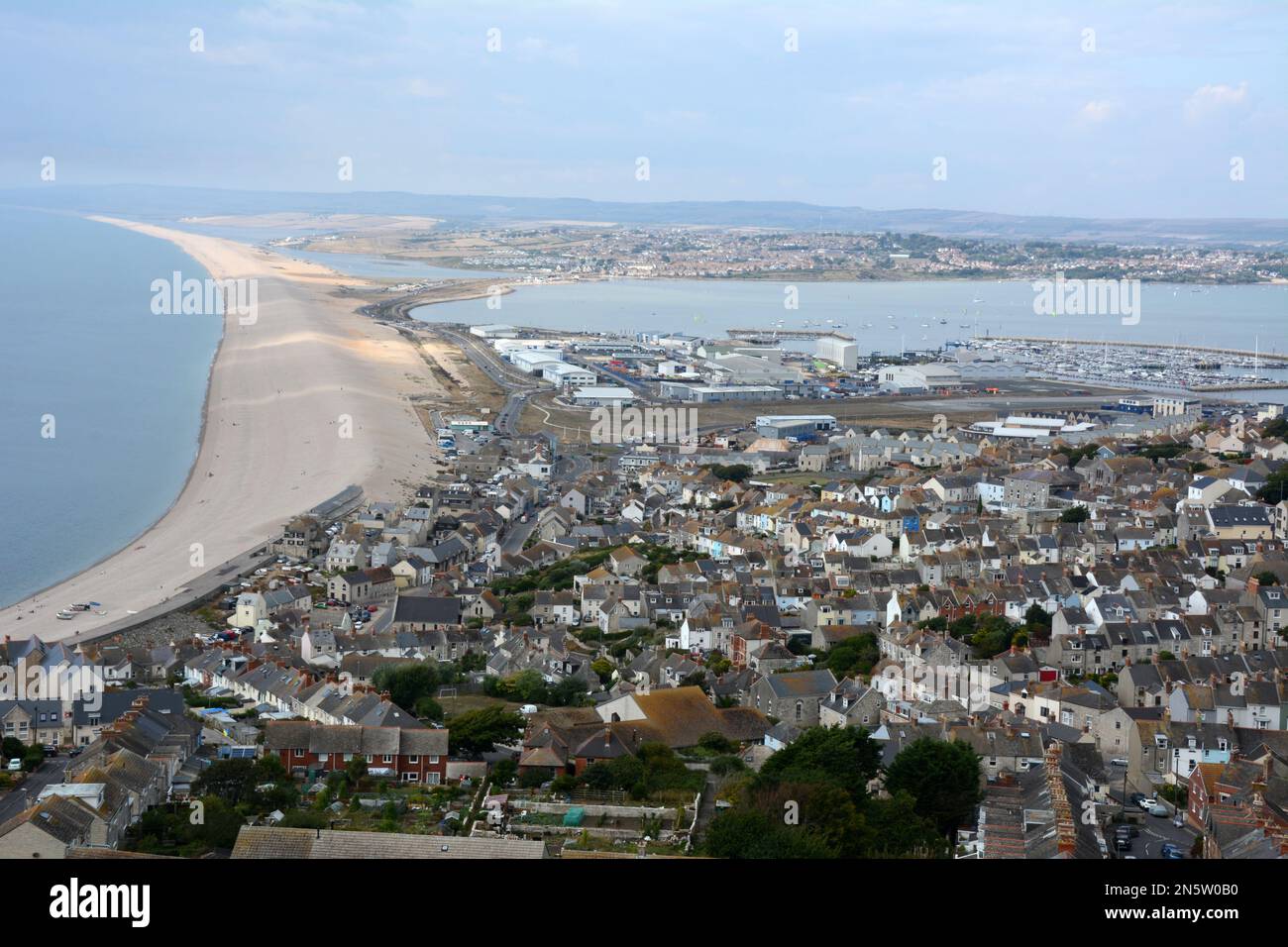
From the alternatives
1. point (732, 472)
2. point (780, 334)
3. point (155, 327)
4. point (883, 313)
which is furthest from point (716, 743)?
point (883, 313)

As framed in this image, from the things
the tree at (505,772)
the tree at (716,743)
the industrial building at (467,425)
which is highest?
the industrial building at (467,425)

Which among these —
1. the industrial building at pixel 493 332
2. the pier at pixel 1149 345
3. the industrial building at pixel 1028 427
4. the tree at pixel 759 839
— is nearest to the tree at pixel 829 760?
the tree at pixel 759 839

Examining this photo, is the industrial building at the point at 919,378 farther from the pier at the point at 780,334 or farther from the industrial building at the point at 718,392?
the pier at the point at 780,334

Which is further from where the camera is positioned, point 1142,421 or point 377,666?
point 1142,421

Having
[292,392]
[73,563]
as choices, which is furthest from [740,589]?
[292,392]
